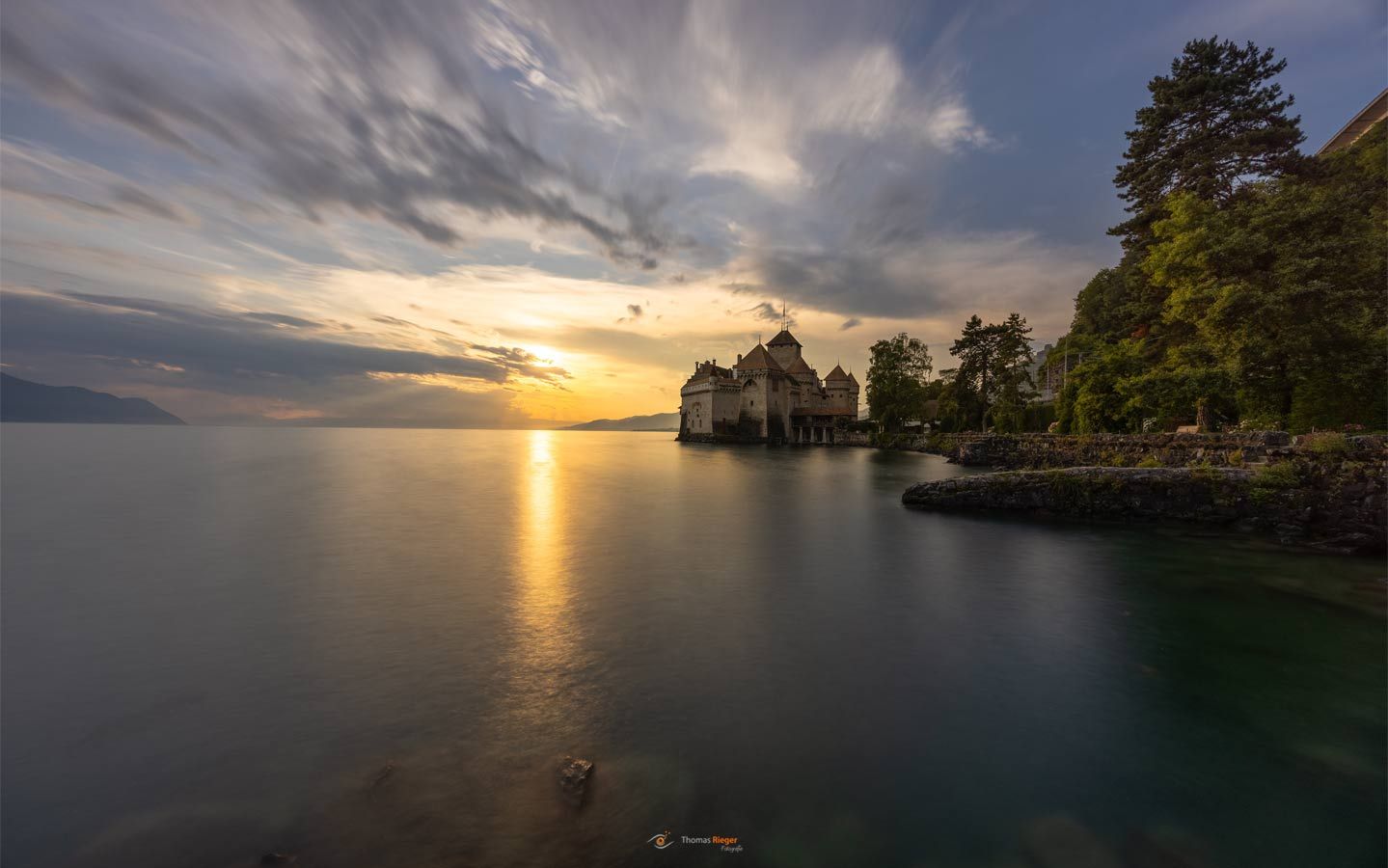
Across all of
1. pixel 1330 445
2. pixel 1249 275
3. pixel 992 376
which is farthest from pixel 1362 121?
pixel 1330 445

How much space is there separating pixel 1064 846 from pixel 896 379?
67.5 m

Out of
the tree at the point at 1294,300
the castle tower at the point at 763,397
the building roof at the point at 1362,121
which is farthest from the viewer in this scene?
the castle tower at the point at 763,397

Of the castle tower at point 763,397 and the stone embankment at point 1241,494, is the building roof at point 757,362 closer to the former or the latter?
the castle tower at point 763,397

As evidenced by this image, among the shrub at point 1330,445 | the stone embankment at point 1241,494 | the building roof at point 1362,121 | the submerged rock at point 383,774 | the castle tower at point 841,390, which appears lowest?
the submerged rock at point 383,774

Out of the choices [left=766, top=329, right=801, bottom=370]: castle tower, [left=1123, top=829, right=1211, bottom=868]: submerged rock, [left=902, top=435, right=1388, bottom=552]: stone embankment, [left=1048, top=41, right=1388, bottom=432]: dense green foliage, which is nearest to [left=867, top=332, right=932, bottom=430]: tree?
[left=766, top=329, right=801, bottom=370]: castle tower

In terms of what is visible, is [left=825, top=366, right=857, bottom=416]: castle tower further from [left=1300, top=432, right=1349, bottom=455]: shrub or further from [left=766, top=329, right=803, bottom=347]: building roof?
[left=1300, top=432, right=1349, bottom=455]: shrub

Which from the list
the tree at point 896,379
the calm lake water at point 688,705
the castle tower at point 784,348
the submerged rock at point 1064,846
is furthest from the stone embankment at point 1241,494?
the castle tower at point 784,348

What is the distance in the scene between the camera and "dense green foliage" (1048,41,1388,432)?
717 inches

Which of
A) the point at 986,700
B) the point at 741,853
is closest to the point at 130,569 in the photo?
the point at 741,853

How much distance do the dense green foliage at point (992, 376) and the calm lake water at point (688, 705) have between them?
39216 millimetres

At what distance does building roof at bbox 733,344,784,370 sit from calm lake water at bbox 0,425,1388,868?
66.5 metres

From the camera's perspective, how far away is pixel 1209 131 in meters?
26.0

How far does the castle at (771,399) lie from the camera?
79500 millimetres

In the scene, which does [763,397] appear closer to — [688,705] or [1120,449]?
[1120,449]
